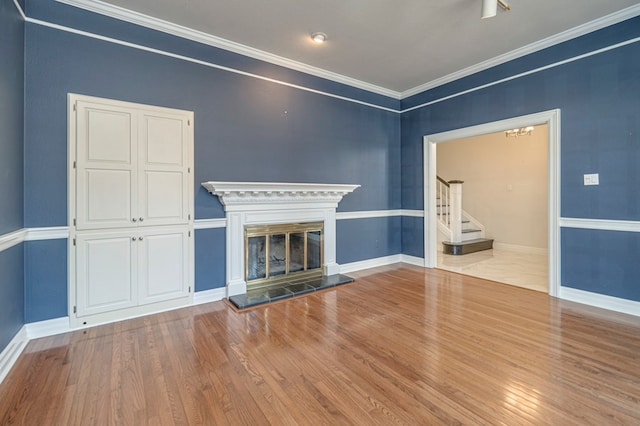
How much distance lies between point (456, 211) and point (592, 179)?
2.92m

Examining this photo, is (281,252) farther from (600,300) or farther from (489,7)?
(600,300)

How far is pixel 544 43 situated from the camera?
3504mm

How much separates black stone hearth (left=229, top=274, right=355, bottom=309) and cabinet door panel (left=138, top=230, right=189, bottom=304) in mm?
620

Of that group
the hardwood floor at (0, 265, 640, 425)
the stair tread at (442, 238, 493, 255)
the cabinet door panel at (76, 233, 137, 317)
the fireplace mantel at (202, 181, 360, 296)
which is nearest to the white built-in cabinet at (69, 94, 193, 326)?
the cabinet door panel at (76, 233, 137, 317)

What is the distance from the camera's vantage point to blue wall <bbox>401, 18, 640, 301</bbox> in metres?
2.99

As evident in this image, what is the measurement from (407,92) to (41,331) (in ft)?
18.7

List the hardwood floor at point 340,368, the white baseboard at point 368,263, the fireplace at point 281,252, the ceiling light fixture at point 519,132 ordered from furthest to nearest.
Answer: the ceiling light fixture at point 519,132
the white baseboard at point 368,263
the fireplace at point 281,252
the hardwood floor at point 340,368

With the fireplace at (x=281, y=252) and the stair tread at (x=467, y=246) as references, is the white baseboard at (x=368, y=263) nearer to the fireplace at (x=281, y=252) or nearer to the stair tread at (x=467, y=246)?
the fireplace at (x=281, y=252)

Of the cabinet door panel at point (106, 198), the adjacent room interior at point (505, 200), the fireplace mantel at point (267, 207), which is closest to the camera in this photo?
the cabinet door panel at point (106, 198)

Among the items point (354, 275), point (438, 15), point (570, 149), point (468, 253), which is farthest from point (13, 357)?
point (468, 253)

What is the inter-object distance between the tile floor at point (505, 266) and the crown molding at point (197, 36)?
351 centimetres

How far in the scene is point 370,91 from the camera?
16.2 feet

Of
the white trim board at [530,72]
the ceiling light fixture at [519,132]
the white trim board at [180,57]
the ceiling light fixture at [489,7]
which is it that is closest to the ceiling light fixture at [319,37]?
the white trim board at [180,57]

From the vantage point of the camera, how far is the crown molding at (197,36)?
9.14ft
